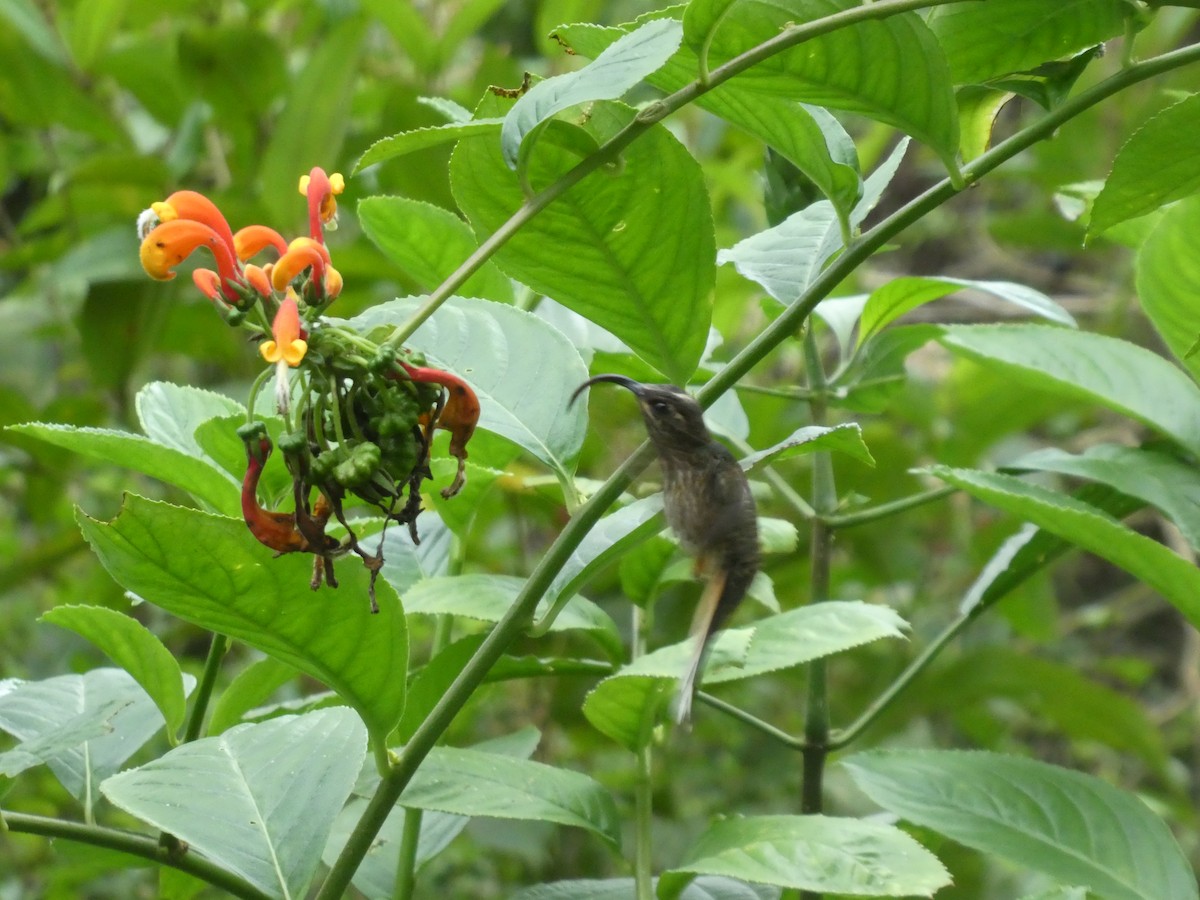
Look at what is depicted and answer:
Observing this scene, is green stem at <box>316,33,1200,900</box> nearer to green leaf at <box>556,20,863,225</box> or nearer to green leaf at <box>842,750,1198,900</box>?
green leaf at <box>556,20,863,225</box>

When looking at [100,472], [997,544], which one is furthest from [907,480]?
[100,472]

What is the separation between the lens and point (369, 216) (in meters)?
1.13

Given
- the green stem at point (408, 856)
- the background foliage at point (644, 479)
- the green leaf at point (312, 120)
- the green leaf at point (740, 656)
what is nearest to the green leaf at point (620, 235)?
the background foliage at point (644, 479)

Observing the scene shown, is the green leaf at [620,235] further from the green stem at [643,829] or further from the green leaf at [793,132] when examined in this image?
the green stem at [643,829]

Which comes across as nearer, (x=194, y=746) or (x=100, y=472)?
(x=194, y=746)

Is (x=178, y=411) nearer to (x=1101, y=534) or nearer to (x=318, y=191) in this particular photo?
(x=318, y=191)

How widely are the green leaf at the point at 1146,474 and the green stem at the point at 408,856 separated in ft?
2.21

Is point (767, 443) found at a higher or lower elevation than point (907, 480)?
higher

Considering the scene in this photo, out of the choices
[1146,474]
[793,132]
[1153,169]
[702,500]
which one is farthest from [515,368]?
[1146,474]

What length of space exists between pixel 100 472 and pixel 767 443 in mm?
2043

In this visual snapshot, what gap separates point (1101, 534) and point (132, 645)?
778 millimetres

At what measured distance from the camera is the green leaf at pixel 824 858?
2.72 feet

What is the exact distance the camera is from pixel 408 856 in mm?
1056

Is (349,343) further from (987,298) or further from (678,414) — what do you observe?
(987,298)
